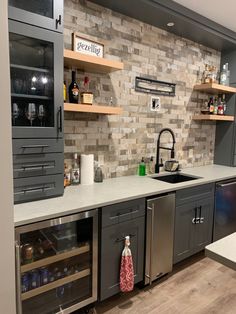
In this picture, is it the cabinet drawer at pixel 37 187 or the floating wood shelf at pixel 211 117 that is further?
the floating wood shelf at pixel 211 117

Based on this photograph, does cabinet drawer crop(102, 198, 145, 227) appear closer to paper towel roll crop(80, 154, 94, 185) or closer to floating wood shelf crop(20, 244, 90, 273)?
floating wood shelf crop(20, 244, 90, 273)

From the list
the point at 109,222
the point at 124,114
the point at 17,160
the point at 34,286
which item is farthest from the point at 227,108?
the point at 34,286

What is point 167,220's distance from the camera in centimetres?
219

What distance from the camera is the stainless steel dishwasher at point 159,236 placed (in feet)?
6.78

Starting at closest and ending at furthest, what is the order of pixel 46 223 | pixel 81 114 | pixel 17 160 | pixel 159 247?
pixel 46 223
pixel 17 160
pixel 159 247
pixel 81 114

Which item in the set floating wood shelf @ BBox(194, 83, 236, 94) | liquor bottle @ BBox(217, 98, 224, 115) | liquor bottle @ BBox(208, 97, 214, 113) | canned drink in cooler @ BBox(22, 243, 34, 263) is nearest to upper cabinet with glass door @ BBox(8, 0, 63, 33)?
canned drink in cooler @ BBox(22, 243, 34, 263)

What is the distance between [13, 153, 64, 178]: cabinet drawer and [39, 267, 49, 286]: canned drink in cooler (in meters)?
0.68

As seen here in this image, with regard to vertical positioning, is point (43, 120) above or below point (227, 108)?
below

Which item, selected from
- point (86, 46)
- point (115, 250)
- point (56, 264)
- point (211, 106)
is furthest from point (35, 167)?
point (211, 106)

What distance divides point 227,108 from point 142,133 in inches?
62.0

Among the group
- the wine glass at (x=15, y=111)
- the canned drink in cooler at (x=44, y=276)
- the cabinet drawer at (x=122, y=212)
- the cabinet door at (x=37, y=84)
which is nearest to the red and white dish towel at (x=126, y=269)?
the cabinet drawer at (x=122, y=212)

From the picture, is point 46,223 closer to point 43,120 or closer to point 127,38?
point 43,120

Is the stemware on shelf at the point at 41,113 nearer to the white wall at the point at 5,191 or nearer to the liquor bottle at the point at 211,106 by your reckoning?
the white wall at the point at 5,191

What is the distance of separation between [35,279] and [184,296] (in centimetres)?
129
